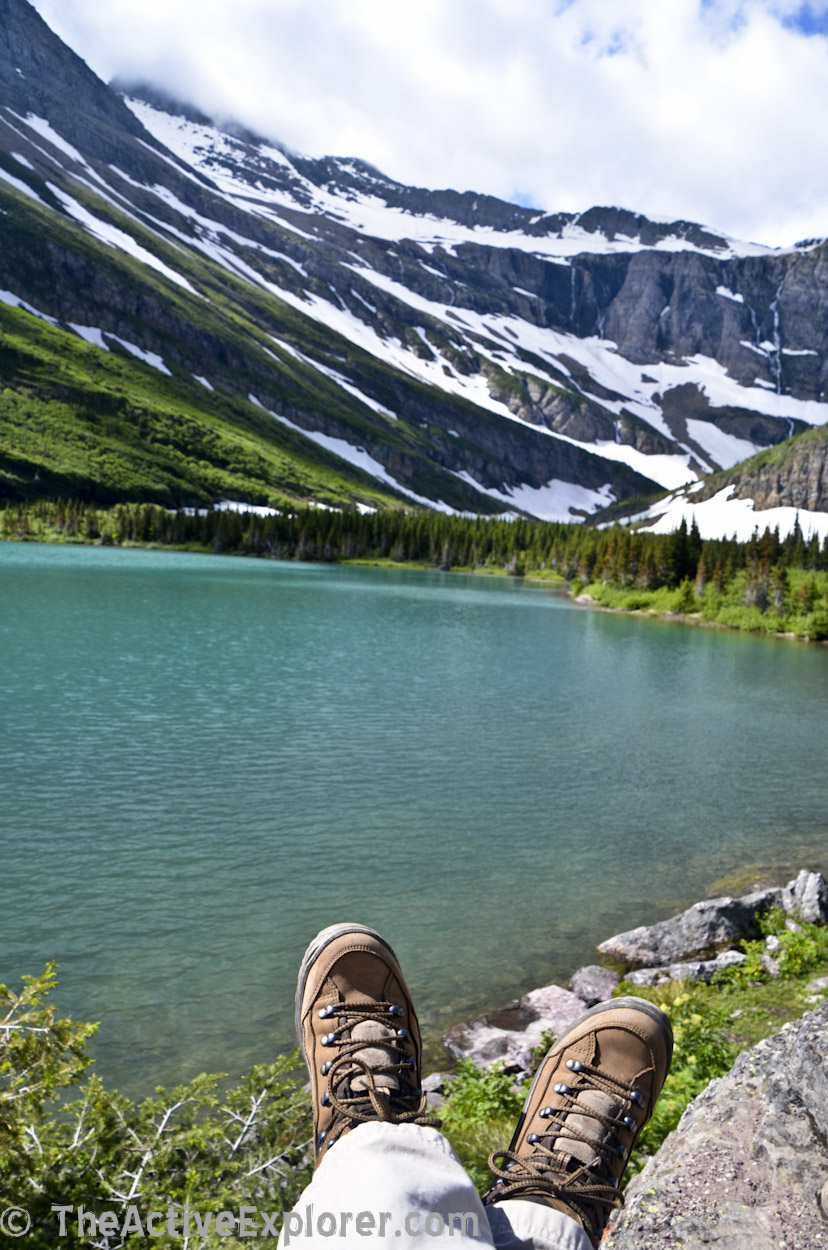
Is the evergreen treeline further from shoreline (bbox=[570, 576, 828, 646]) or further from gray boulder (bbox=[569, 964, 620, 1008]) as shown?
gray boulder (bbox=[569, 964, 620, 1008])

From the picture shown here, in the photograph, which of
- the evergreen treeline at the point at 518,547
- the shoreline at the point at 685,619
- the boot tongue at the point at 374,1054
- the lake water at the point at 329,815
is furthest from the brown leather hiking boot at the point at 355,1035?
the evergreen treeline at the point at 518,547

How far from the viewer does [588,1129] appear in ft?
14.8

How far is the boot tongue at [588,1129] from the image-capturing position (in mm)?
4324

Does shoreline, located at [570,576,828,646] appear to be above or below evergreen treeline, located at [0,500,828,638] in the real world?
below

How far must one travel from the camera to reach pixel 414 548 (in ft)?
539

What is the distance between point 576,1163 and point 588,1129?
0.94 feet

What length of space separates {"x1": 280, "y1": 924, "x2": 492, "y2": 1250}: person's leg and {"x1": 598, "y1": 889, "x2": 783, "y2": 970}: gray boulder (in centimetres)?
Result: 652

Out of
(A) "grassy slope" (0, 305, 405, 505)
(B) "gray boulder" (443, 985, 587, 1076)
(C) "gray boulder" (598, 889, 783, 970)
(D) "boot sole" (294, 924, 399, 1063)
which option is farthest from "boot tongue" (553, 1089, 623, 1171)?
(A) "grassy slope" (0, 305, 405, 505)

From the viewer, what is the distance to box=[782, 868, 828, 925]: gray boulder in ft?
36.2

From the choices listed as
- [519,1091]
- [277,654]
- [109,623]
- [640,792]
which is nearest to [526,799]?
[640,792]

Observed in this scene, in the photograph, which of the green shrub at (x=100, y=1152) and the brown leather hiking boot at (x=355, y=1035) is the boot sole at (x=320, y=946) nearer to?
the brown leather hiking boot at (x=355, y=1035)

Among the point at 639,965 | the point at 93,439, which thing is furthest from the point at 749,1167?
the point at 93,439

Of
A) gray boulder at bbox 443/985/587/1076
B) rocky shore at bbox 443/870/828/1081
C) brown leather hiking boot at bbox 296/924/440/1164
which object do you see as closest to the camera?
brown leather hiking boot at bbox 296/924/440/1164

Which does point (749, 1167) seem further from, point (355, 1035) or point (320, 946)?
point (320, 946)
